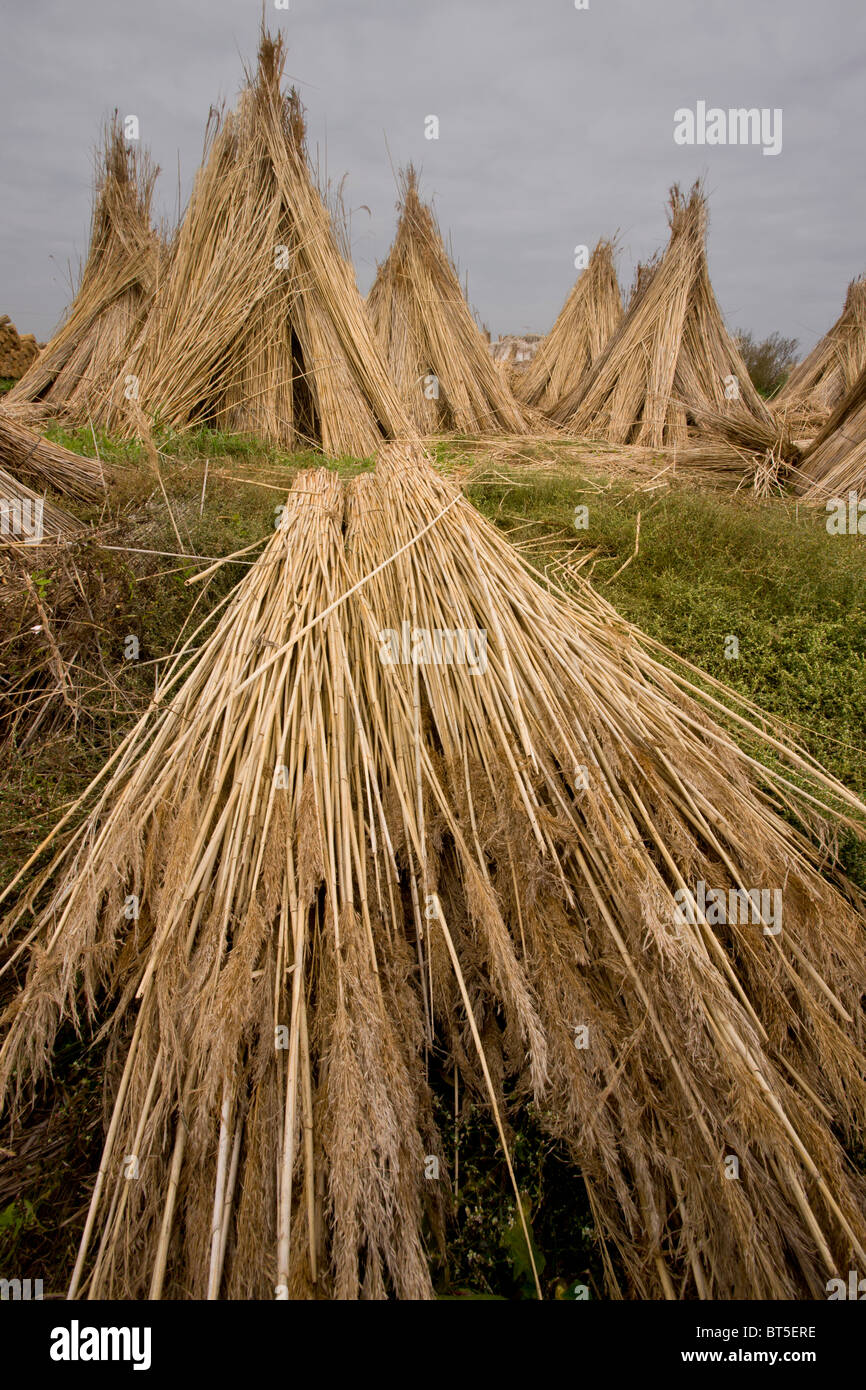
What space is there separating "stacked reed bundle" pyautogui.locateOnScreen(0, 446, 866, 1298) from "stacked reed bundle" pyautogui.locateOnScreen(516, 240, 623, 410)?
23.8 ft

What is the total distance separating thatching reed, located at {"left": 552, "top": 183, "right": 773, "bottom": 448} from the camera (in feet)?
19.7

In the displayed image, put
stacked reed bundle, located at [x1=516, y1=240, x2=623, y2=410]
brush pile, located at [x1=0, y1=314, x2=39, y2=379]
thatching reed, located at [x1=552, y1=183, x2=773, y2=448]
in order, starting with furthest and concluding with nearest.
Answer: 1. stacked reed bundle, located at [x1=516, y1=240, x2=623, y2=410]
2. brush pile, located at [x1=0, y1=314, x2=39, y2=379]
3. thatching reed, located at [x1=552, y1=183, x2=773, y2=448]

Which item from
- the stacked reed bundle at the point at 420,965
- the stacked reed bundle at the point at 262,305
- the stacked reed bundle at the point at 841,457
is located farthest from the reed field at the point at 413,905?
the stacked reed bundle at the point at 262,305

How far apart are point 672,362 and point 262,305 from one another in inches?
135

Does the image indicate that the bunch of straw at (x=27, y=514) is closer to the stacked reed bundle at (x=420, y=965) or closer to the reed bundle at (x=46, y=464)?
the reed bundle at (x=46, y=464)

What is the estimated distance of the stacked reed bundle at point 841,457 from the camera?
434 centimetres

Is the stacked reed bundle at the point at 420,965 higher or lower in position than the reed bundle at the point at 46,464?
lower

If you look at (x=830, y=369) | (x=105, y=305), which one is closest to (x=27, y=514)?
(x=105, y=305)

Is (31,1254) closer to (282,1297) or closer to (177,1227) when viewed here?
(177,1227)

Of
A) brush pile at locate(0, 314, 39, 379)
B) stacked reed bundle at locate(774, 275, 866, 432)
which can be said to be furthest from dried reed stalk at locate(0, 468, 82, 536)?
stacked reed bundle at locate(774, 275, 866, 432)

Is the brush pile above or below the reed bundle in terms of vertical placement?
above

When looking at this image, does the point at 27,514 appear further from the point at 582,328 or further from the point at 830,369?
the point at 830,369

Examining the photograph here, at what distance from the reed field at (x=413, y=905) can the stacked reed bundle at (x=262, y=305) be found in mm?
1727

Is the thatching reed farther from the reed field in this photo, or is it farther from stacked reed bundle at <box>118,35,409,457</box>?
the reed field
